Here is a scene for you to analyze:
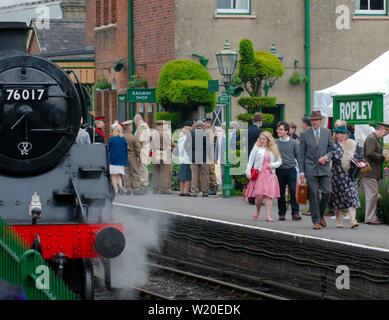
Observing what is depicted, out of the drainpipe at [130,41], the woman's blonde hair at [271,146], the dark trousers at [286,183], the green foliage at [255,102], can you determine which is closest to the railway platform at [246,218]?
the dark trousers at [286,183]

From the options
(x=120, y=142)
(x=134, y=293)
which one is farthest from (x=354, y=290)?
(x=120, y=142)

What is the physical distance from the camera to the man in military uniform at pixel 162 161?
25.9 meters

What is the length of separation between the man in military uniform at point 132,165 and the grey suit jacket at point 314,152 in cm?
888

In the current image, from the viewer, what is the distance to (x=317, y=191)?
17359 millimetres

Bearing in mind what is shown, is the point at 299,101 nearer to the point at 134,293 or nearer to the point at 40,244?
the point at 134,293

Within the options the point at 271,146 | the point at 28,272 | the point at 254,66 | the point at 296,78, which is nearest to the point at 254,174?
the point at 271,146

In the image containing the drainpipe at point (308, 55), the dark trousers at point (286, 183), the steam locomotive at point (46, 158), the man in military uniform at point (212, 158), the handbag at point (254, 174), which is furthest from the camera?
the drainpipe at point (308, 55)

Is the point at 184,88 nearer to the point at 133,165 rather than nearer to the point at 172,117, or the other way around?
the point at 172,117

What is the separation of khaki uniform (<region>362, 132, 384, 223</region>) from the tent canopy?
13.1 ft

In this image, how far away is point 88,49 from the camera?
39.5 metres

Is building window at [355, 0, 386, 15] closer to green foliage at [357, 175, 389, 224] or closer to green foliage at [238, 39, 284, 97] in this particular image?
green foliage at [238, 39, 284, 97]

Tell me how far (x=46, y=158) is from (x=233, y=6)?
62.7ft

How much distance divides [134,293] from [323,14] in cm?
1826

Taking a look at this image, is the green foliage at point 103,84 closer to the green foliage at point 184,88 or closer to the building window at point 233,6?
the building window at point 233,6
